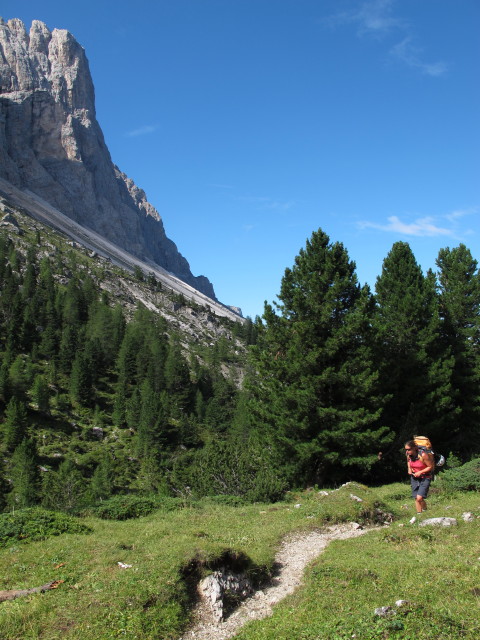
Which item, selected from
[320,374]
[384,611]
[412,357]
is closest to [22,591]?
[384,611]

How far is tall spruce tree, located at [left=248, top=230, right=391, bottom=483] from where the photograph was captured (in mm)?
19141

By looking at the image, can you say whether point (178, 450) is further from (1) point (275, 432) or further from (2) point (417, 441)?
(2) point (417, 441)

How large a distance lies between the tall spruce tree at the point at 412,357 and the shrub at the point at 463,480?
5.91 meters

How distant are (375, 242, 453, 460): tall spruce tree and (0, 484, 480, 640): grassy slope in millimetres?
12511

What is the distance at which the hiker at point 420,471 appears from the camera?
1223 cm

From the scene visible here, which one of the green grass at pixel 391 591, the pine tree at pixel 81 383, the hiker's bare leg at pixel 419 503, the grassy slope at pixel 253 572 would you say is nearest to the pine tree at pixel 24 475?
the pine tree at pixel 81 383

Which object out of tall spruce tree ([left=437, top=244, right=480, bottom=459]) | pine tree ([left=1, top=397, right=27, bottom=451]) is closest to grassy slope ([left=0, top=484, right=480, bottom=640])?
tall spruce tree ([left=437, top=244, right=480, bottom=459])

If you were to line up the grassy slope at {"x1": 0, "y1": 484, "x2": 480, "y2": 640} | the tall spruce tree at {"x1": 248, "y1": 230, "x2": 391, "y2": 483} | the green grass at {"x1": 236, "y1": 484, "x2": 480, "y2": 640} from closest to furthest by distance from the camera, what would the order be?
1. the green grass at {"x1": 236, "y1": 484, "x2": 480, "y2": 640}
2. the grassy slope at {"x1": 0, "y1": 484, "x2": 480, "y2": 640}
3. the tall spruce tree at {"x1": 248, "y1": 230, "x2": 391, "y2": 483}

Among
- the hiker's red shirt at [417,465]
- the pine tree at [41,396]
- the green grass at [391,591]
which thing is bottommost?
the green grass at [391,591]

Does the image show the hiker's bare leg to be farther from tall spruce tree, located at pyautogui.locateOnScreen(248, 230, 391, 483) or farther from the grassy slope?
tall spruce tree, located at pyautogui.locateOnScreen(248, 230, 391, 483)

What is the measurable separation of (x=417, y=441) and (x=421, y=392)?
44.1ft

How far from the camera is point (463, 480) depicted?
15156 mm

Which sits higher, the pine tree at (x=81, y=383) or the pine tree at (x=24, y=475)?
the pine tree at (x=81, y=383)

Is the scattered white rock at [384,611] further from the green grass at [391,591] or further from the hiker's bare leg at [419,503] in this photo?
the hiker's bare leg at [419,503]
